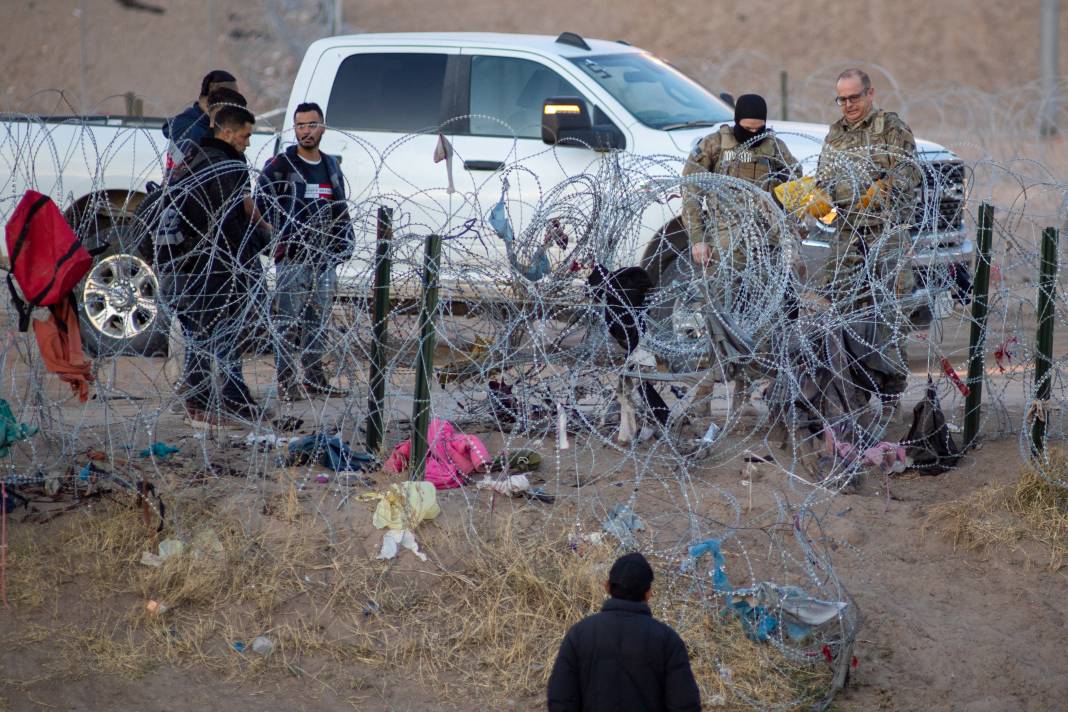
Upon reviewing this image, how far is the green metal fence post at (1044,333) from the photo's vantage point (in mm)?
6344

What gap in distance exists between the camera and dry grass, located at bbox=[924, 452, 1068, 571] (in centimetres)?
596

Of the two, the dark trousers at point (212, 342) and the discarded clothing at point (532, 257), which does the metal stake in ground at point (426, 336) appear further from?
the discarded clothing at point (532, 257)

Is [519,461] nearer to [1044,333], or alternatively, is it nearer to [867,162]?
[867,162]

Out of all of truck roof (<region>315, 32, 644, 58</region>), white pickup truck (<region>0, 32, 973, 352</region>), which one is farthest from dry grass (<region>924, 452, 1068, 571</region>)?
truck roof (<region>315, 32, 644, 58</region>)

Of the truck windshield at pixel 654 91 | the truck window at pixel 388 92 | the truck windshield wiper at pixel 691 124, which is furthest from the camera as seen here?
the truck window at pixel 388 92

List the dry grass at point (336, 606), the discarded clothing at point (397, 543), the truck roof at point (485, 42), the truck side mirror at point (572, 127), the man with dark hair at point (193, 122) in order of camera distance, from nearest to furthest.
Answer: the dry grass at point (336, 606) → the discarded clothing at point (397, 543) → the man with dark hair at point (193, 122) → the truck side mirror at point (572, 127) → the truck roof at point (485, 42)

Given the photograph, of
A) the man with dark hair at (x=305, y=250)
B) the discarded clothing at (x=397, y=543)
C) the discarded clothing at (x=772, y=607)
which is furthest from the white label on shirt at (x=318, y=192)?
the discarded clothing at (x=772, y=607)

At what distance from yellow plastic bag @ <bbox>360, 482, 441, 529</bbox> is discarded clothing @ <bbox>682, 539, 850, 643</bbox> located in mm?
1154

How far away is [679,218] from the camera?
27.7ft

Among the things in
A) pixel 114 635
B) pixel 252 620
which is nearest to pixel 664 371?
pixel 252 620

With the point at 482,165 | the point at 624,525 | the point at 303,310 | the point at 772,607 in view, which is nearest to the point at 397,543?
the point at 624,525

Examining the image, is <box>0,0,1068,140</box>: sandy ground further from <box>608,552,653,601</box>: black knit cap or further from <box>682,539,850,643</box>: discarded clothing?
<box>608,552,653,601</box>: black knit cap

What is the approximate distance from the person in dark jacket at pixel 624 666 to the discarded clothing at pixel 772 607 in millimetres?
1491

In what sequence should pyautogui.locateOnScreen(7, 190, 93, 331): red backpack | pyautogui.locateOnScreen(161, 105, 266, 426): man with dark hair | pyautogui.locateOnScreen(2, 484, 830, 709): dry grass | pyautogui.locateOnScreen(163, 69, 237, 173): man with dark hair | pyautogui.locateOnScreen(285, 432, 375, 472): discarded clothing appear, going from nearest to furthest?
pyautogui.locateOnScreen(2, 484, 830, 709): dry grass < pyautogui.locateOnScreen(7, 190, 93, 331): red backpack < pyautogui.locateOnScreen(285, 432, 375, 472): discarded clothing < pyautogui.locateOnScreen(161, 105, 266, 426): man with dark hair < pyautogui.locateOnScreen(163, 69, 237, 173): man with dark hair
